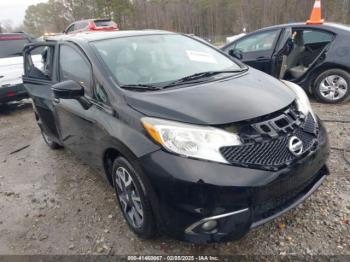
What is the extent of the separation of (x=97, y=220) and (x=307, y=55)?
477cm

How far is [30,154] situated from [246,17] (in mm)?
34501

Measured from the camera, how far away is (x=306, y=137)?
2.11 m

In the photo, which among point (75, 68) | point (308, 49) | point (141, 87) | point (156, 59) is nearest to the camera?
point (141, 87)

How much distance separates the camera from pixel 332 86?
4863 millimetres

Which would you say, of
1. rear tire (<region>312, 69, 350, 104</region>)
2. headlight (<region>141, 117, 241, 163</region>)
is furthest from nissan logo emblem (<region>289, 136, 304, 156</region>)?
rear tire (<region>312, 69, 350, 104</region>)

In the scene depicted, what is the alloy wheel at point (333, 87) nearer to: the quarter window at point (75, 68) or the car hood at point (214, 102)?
the car hood at point (214, 102)

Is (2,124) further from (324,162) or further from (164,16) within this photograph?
(164,16)

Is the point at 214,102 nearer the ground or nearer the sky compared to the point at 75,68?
nearer the ground

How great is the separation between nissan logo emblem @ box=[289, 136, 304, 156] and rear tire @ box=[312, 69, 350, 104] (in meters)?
3.39

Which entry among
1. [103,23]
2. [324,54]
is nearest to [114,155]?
[324,54]

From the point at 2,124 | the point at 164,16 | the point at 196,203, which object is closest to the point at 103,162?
the point at 196,203

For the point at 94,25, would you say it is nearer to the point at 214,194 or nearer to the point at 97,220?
the point at 97,220

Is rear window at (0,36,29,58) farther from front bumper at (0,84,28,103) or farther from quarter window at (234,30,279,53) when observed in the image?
quarter window at (234,30,279,53)

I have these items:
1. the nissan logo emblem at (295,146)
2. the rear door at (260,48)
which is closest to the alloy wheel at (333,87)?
the rear door at (260,48)
